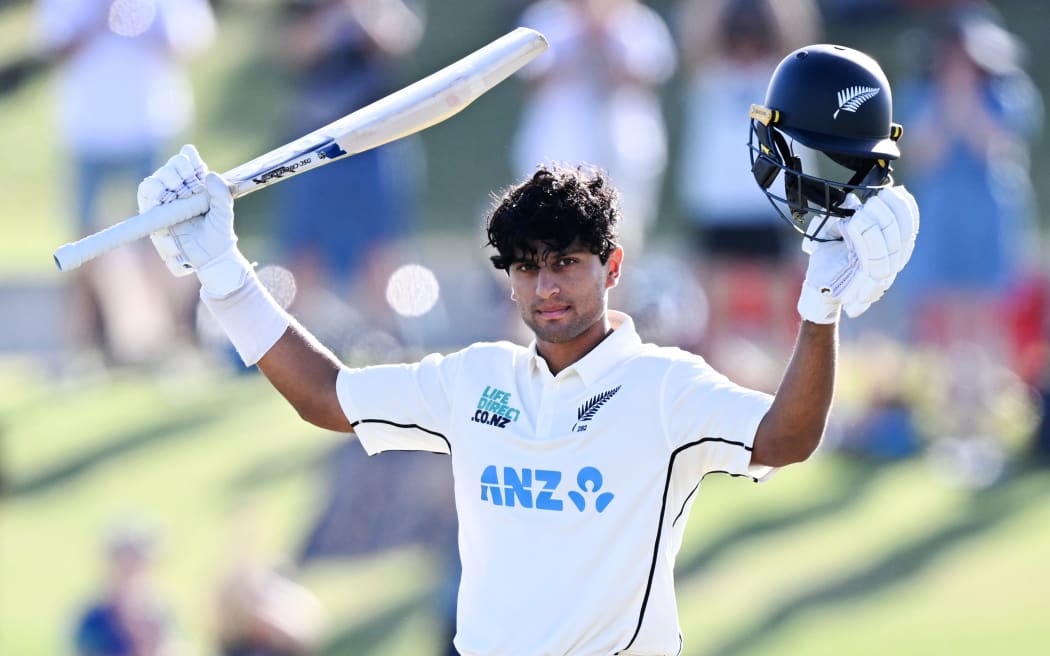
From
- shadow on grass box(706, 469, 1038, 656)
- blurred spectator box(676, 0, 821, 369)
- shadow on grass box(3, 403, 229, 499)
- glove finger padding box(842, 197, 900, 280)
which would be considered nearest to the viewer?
glove finger padding box(842, 197, 900, 280)

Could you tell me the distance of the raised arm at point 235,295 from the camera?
3895mm

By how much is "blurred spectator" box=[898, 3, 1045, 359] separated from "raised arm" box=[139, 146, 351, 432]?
5802mm

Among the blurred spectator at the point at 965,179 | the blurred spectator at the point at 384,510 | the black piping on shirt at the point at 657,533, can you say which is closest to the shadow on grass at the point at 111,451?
the blurred spectator at the point at 384,510

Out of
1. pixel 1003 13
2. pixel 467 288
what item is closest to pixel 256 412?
pixel 467 288

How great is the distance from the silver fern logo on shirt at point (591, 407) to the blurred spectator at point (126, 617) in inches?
185

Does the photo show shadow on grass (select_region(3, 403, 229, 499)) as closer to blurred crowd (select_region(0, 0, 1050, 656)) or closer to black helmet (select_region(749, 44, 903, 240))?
blurred crowd (select_region(0, 0, 1050, 656))

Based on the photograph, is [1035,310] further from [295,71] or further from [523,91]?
[523,91]

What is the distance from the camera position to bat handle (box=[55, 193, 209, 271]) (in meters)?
3.80

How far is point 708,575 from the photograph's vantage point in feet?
28.1

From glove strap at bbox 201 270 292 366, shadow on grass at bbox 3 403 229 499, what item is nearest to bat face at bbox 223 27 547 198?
glove strap at bbox 201 270 292 366

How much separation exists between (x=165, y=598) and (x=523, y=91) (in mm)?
9560

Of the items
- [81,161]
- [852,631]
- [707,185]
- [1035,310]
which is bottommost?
[852,631]

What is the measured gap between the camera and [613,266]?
381 centimetres

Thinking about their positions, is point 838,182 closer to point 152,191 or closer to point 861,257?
point 861,257
